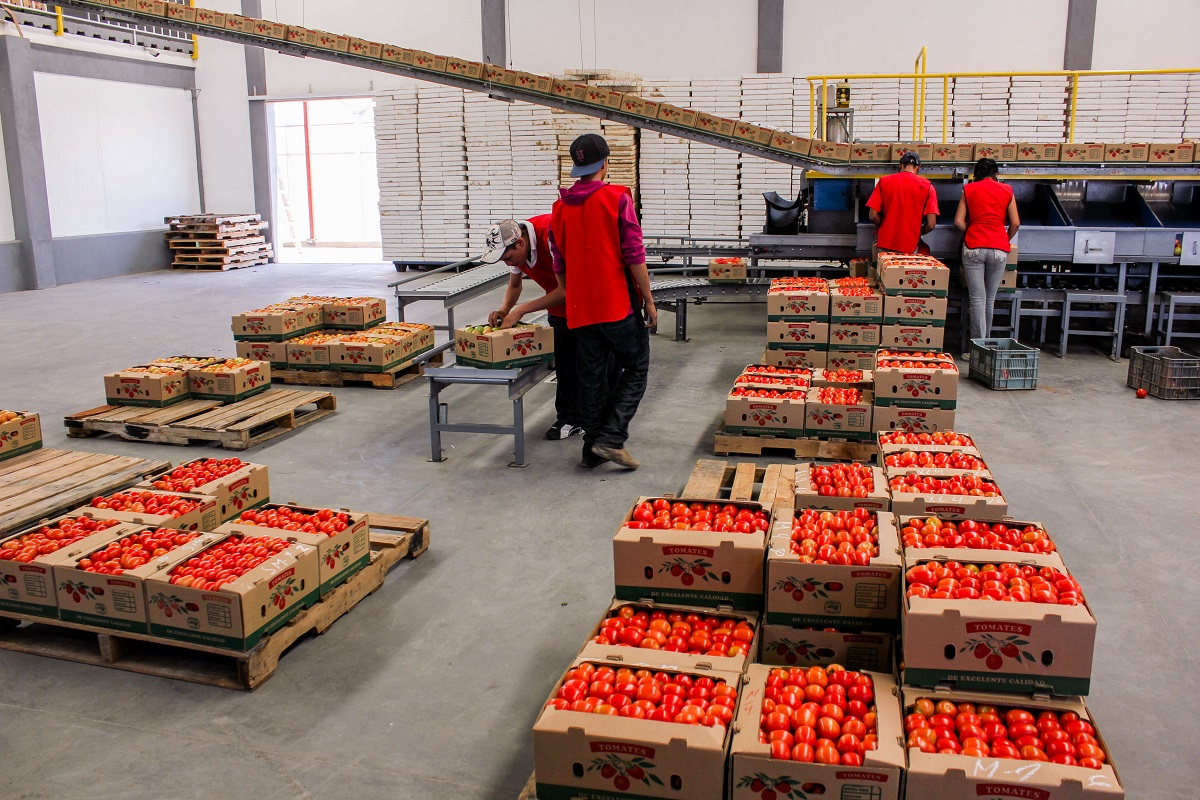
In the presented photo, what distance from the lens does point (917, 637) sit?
2.82 meters

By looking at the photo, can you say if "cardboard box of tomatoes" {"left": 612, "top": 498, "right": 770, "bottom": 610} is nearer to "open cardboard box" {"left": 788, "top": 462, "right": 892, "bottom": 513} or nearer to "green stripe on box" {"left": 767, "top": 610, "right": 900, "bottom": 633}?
"green stripe on box" {"left": 767, "top": 610, "right": 900, "bottom": 633}

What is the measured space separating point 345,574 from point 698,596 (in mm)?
1834

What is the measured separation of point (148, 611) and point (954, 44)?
52.3 ft

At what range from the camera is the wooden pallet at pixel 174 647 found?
3.80 metres

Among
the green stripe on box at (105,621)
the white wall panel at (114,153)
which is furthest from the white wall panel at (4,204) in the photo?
the green stripe on box at (105,621)

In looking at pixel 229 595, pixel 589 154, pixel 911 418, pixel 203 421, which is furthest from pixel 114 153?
pixel 229 595

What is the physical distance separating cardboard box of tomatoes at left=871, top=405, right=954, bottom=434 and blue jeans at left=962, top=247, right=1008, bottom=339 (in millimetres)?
3699

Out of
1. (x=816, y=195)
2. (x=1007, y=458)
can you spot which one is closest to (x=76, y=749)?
(x=1007, y=458)

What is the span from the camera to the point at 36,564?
157 inches

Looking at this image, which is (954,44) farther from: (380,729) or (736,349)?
(380,729)

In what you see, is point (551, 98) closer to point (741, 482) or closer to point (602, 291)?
point (602, 291)

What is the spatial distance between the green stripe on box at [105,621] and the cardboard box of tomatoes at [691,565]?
2.01m

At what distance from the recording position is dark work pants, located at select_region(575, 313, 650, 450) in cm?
606

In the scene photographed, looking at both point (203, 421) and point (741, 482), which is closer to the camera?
point (741, 482)
